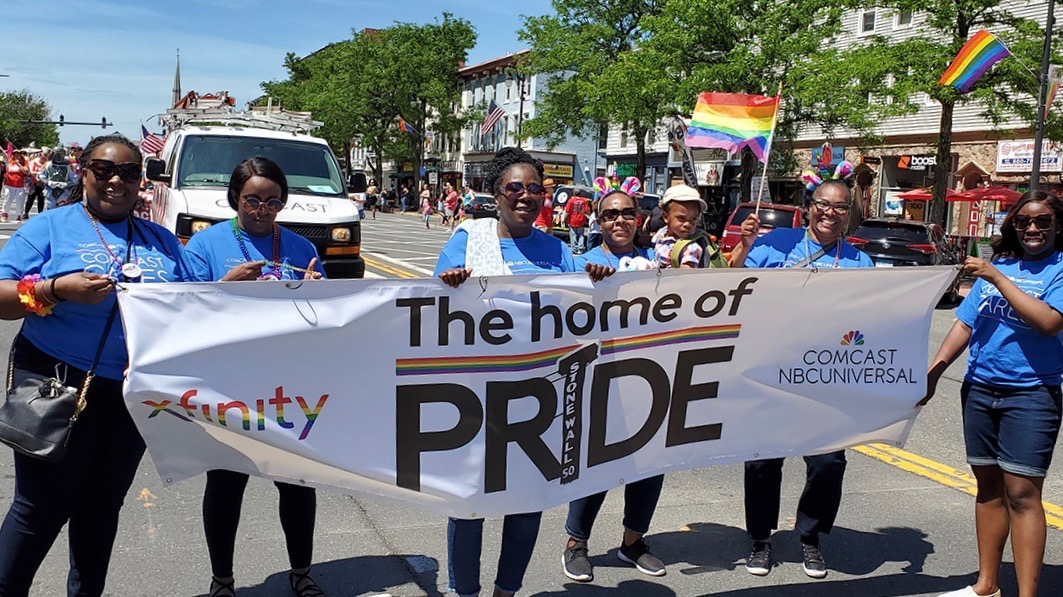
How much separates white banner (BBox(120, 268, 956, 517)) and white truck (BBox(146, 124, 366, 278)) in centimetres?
765

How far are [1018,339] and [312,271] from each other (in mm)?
2901

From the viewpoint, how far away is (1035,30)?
23.0 metres

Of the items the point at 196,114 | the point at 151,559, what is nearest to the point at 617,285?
the point at 151,559

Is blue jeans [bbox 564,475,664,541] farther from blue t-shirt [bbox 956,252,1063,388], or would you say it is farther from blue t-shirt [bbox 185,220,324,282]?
blue t-shirt [bbox 185,220,324,282]

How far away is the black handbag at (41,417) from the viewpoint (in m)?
3.23

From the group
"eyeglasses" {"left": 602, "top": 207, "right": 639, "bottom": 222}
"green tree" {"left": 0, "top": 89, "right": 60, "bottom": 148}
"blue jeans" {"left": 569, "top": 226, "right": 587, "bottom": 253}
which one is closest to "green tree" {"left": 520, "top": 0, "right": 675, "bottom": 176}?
"blue jeans" {"left": 569, "top": 226, "right": 587, "bottom": 253}

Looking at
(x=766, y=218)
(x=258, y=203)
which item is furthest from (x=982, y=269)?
(x=766, y=218)

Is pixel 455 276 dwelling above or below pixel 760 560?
above

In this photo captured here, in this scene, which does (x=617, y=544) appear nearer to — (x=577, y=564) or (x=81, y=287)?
(x=577, y=564)

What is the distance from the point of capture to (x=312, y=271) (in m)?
4.02

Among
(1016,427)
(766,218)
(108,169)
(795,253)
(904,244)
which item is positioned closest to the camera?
(108,169)

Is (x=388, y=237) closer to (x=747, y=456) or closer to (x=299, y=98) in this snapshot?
(x=747, y=456)

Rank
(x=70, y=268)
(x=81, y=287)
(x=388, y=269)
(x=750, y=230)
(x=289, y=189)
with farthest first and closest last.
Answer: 1. (x=388, y=269)
2. (x=289, y=189)
3. (x=750, y=230)
4. (x=70, y=268)
5. (x=81, y=287)

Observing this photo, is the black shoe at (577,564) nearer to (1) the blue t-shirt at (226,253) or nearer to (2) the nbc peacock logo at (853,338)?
(2) the nbc peacock logo at (853,338)
